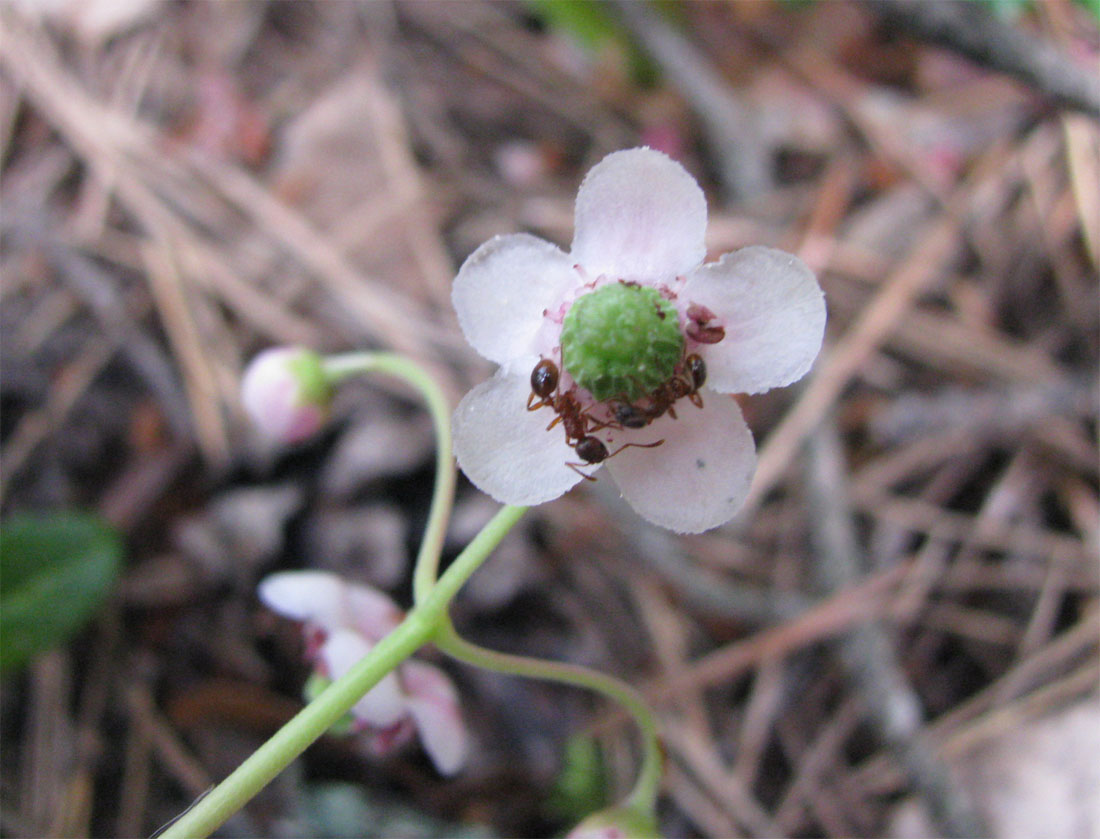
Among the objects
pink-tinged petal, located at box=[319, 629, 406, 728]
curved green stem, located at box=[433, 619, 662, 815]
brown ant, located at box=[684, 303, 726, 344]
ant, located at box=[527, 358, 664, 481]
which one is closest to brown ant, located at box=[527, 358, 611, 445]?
ant, located at box=[527, 358, 664, 481]

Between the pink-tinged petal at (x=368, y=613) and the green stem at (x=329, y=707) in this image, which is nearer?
the green stem at (x=329, y=707)

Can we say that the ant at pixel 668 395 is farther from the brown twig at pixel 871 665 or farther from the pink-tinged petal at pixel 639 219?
the brown twig at pixel 871 665

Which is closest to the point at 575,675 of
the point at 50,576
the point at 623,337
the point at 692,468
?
the point at 692,468

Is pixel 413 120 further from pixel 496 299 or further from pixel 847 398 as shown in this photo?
pixel 496 299

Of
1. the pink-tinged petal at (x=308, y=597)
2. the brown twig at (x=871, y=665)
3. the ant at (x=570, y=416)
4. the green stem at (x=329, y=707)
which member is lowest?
the brown twig at (x=871, y=665)

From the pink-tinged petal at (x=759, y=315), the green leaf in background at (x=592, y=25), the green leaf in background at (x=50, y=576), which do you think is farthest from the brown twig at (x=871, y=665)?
the green leaf in background at (x=50, y=576)

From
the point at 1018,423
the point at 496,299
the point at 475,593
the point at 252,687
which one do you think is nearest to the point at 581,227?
the point at 496,299

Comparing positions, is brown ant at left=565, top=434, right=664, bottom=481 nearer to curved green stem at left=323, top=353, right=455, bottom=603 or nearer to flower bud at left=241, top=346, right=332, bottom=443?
curved green stem at left=323, top=353, right=455, bottom=603
